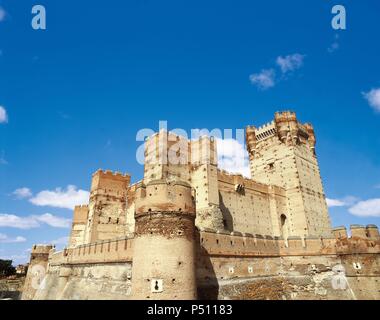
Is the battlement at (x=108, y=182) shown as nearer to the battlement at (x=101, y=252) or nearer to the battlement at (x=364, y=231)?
the battlement at (x=101, y=252)

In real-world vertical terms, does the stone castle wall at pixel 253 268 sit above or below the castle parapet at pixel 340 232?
below

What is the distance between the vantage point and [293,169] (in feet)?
113

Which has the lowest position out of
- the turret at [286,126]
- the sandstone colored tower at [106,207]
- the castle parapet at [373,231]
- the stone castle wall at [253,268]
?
A: the stone castle wall at [253,268]

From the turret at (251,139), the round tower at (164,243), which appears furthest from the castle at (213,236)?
the turret at (251,139)

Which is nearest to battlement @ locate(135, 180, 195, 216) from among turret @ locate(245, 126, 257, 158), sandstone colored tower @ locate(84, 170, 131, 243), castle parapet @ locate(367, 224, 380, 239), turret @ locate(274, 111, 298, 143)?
castle parapet @ locate(367, 224, 380, 239)

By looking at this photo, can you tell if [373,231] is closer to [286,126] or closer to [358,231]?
[358,231]

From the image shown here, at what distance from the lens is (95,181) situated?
107ft

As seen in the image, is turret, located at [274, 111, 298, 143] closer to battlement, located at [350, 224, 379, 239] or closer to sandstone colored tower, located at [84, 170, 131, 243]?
battlement, located at [350, 224, 379, 239]

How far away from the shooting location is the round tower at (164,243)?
12.7 m

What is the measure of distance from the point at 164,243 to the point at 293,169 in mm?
25210

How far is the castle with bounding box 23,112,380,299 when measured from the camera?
45.1 ft

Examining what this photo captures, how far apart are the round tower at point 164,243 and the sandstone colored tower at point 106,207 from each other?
1769 cm
